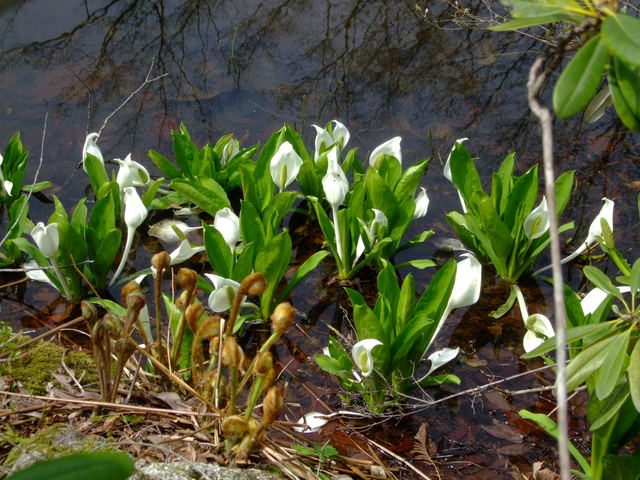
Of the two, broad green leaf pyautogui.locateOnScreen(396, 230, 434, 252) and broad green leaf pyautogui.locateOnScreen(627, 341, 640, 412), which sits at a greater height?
broad green leaf pyautogui.locateOnScreen(627, 341, 640, 412)

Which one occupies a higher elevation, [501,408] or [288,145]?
[288,145]

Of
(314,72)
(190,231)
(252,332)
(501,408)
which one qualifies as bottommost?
(501,408)

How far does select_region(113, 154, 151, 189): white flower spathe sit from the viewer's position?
268 cm

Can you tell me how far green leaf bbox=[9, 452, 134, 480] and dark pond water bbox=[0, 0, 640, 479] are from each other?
1609 mm

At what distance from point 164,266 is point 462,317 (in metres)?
1.24

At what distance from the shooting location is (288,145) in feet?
8.68

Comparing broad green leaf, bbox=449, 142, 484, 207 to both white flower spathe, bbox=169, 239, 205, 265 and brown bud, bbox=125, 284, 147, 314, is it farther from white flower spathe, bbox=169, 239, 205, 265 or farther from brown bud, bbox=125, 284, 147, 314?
brown bud, bbox=125, 284, 147, 314

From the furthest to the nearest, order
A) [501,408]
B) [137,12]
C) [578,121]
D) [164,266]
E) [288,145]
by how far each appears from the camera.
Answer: [137,12]
[578,121]
[288,145]
[501,408]
[164,266]

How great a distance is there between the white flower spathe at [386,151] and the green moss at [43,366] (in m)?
1.24

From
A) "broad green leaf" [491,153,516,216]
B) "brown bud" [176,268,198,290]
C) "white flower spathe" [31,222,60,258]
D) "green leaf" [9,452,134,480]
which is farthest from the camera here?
"broad green leaf" [491,153,516,216]

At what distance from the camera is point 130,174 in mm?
2695

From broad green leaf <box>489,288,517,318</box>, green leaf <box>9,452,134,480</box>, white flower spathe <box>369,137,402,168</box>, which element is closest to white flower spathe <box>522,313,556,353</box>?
broad green leaf <box>489,288,517,318</box>

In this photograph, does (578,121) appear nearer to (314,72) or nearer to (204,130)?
(314,72)

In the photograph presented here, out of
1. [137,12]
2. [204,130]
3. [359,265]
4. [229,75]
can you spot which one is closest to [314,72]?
[229,75]
